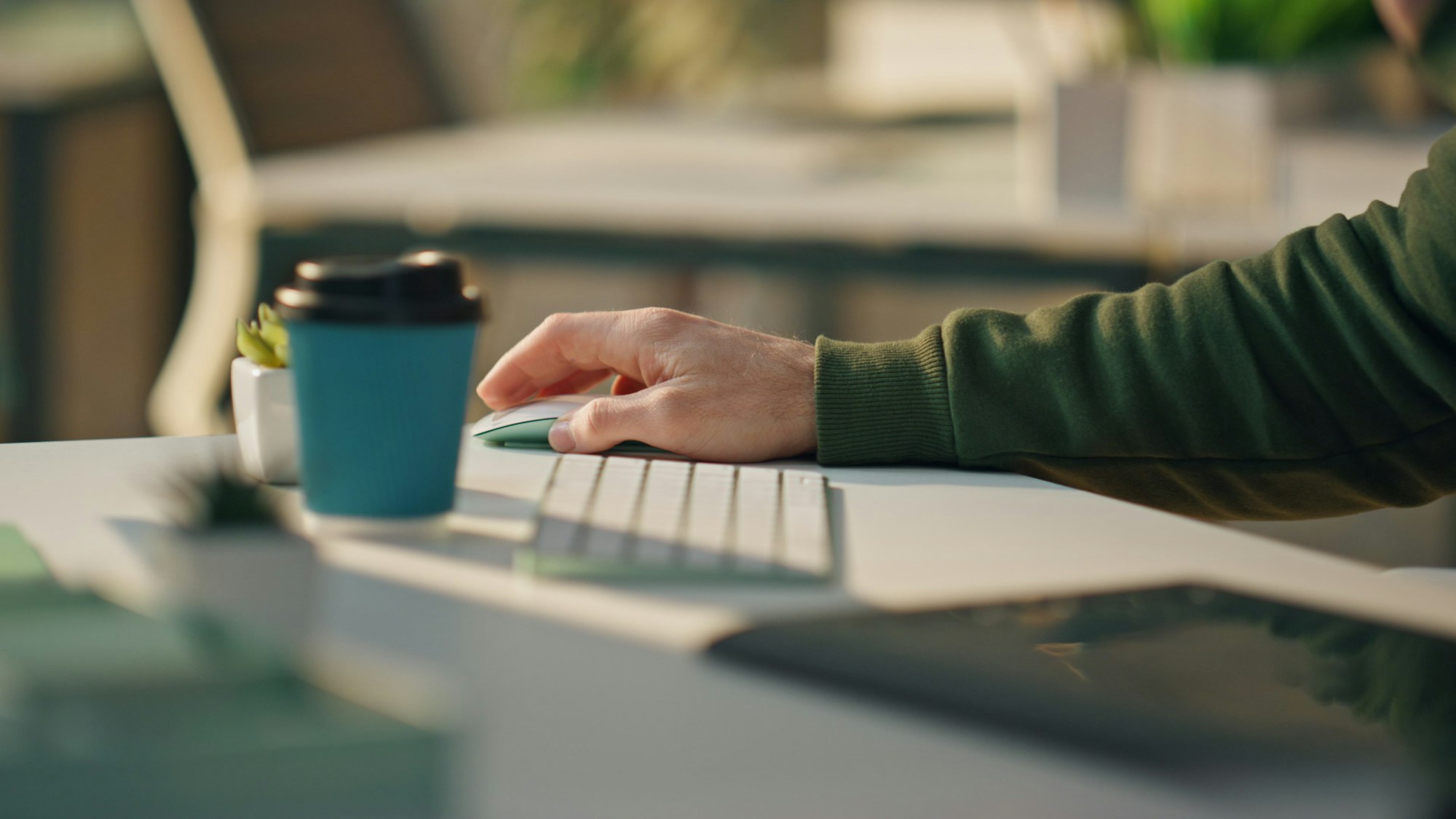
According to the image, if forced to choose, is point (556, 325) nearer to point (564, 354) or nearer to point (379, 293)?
point (564, 354)

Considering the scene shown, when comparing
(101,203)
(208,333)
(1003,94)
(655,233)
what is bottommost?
(208,333)

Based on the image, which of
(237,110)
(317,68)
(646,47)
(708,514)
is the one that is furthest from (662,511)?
(646,47)

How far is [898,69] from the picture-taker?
12.7 feet

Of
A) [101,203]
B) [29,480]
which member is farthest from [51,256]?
[29,480]

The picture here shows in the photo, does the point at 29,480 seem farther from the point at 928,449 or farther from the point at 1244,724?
the point at 1244,724

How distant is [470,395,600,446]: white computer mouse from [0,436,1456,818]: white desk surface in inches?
0.5

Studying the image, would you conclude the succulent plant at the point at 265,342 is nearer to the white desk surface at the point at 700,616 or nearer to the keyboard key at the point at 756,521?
the white desk surface at the point at 700,616

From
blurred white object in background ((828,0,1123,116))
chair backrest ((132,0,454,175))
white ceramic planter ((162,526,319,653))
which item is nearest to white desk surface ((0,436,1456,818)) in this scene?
white ceramic planter ((162,526,319,653))

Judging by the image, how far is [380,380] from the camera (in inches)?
20.9

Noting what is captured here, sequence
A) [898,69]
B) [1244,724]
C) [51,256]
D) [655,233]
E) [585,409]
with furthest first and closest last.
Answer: [898,69]
[51,256]
[655,233]
[585,409]
[1244,724]

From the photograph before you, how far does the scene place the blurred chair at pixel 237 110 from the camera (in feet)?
6.18

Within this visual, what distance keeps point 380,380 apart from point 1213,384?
42 cm

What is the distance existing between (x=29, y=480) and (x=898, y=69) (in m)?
3.47

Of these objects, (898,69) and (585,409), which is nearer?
(585,409)
